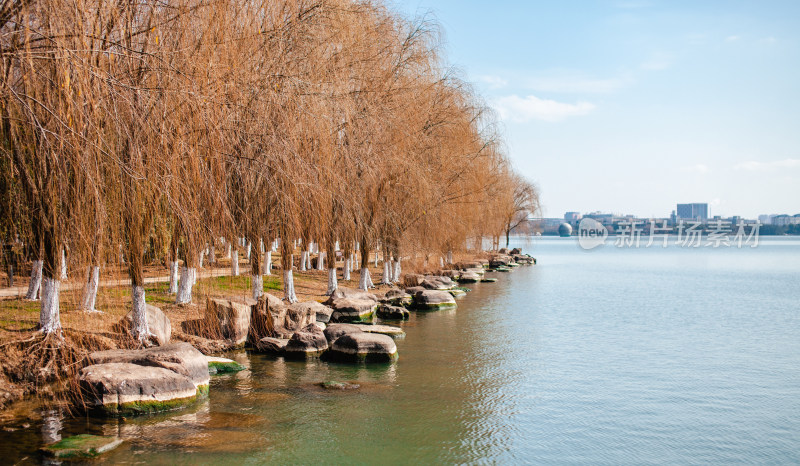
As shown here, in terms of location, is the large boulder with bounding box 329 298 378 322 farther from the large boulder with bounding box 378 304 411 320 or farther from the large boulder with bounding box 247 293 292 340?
the large boulder with bounding box 247 293 292 340

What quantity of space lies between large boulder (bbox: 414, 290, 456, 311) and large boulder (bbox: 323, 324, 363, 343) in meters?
7.56

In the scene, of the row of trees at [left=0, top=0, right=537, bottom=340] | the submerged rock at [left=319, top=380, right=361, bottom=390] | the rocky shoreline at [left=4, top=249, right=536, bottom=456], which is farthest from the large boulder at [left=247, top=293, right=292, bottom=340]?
the submerged rock at [left=319, top=380, right=361, bottom=390]

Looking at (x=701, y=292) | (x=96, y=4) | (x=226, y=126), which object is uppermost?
(x=96, y=4)

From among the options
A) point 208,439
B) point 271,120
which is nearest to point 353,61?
point 271,120

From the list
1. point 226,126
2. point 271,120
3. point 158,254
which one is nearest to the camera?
point 226,126

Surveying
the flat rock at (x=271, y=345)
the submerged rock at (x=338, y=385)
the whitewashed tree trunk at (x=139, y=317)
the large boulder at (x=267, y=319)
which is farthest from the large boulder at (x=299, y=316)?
the submerged rock at (x=338, y=385)

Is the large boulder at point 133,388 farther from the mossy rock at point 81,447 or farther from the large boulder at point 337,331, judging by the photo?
the large boulder at point 337,331

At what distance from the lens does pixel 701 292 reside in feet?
104

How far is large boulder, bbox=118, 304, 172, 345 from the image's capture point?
11.4 m

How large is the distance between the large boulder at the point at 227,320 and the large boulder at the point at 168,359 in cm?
→ 348

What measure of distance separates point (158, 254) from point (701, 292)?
27312mm

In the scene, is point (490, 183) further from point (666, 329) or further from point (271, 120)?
point (271, 120)

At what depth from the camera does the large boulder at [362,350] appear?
42.6 feet

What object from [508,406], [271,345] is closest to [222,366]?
[271,345]
